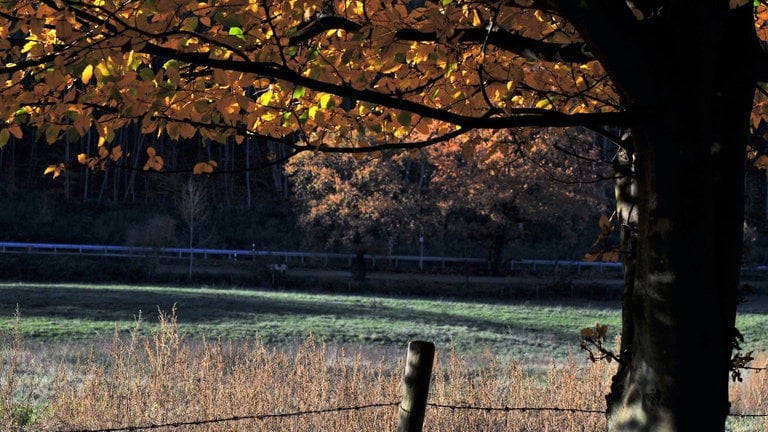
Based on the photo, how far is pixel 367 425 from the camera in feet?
19.6

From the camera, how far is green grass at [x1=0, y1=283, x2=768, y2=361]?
1791 cm

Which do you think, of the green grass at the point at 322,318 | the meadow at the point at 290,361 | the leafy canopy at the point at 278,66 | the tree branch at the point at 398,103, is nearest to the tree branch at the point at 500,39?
the leafy canopy at the point at 278,66

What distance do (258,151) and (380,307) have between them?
43.9m

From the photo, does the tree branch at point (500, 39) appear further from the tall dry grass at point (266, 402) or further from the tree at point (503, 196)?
the tree at point (503, 196)

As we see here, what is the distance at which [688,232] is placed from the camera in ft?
11.8

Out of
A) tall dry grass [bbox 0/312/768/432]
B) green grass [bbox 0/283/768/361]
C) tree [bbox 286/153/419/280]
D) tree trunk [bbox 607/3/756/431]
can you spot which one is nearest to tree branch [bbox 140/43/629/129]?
tree trunk [bbox 607/3/756/431]

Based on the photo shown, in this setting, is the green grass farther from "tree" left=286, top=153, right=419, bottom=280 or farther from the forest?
"tree" left=286, top=153, right=419, bottom=280

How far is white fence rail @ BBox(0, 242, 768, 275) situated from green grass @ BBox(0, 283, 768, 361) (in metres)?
9.93

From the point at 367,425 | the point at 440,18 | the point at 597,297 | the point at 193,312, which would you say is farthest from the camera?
the point at 597,297

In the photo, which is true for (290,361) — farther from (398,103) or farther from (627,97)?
(627,97)

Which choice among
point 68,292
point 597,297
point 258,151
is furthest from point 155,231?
point 258,151

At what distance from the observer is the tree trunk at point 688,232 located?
3596mm

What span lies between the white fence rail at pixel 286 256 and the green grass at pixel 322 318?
9929 mm

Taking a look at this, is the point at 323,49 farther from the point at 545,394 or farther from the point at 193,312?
the point at 193,312
